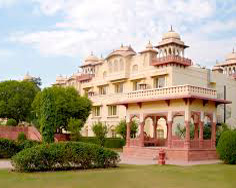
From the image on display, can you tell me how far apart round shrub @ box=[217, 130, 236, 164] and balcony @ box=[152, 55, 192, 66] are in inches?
650

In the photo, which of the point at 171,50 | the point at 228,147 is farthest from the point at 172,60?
the point at 228,147

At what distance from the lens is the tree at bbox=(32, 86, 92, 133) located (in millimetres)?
37656

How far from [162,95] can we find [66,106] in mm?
16020

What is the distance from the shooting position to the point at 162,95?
24141 mm

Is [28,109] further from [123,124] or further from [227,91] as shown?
[227,91]

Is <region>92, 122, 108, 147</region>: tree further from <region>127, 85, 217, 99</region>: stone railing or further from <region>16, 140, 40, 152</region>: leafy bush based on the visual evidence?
<region>16, 140, 40, 152</region>: leafy bush

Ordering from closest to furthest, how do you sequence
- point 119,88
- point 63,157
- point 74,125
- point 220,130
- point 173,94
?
point 63,157 → point 173,94 → point 220,130 → point 74,125 → point 119,88

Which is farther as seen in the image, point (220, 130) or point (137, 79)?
point (137, 79)

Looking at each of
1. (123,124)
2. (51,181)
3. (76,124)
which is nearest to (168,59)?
(123,124)

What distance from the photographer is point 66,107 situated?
37.9m

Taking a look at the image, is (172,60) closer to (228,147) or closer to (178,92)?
(178,92)

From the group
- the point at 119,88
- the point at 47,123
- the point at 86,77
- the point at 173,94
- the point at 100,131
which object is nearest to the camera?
the point at 173,94

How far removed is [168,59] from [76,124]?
10812mm

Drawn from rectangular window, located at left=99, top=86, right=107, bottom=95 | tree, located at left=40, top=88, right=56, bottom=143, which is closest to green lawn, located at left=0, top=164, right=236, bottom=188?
tree, located at left=40, top=88, right=56, bottom=143
